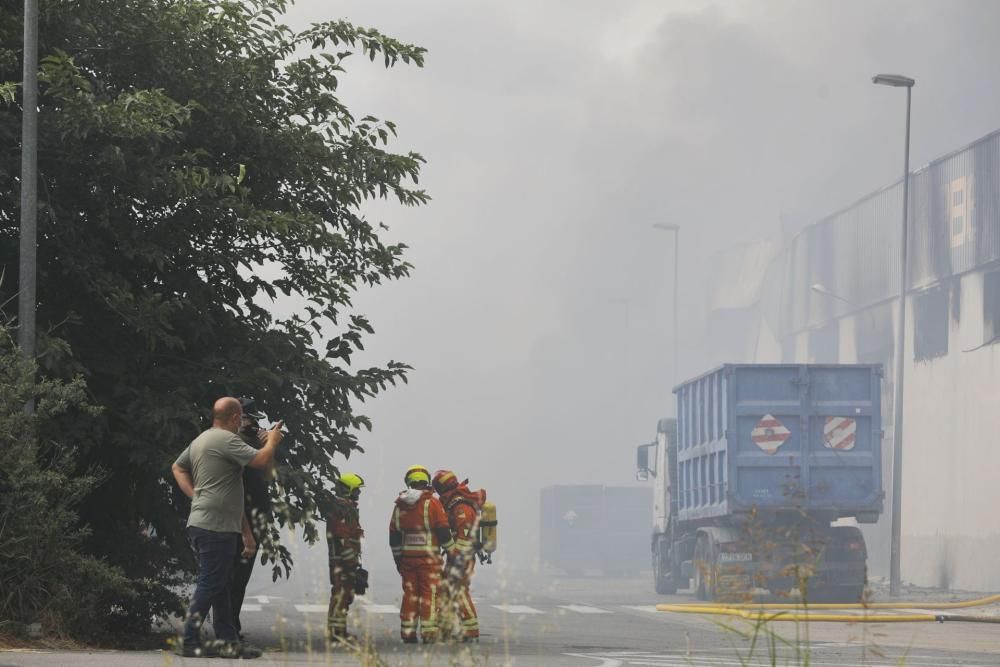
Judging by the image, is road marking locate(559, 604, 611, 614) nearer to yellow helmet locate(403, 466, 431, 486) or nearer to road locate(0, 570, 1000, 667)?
road locate(0, 570, 1000, 667)

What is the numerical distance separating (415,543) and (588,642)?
2322mm

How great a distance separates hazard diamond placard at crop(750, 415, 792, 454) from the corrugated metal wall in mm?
12744

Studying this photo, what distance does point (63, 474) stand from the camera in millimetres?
11922

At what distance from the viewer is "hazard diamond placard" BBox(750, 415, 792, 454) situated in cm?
2520

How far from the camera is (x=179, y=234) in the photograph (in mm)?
13672

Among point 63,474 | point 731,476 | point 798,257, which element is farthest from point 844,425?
point 798,257

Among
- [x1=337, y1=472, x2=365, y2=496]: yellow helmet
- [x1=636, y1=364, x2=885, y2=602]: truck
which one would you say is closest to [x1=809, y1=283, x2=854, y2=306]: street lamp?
[x1=636, y1=364, x2=885, y2=602]: truck

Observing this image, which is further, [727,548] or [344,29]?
[727,548]

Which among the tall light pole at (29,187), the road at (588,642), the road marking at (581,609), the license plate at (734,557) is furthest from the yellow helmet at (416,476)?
the license plate at (734,557)

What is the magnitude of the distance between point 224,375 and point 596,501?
36231mm

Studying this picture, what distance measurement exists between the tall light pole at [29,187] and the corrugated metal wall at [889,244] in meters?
27.1

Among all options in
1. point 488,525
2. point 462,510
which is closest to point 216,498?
point 462,510

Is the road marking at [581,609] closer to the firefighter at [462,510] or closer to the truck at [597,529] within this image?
the firefighter at [462,510]

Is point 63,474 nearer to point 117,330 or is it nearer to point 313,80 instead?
point 117,330
